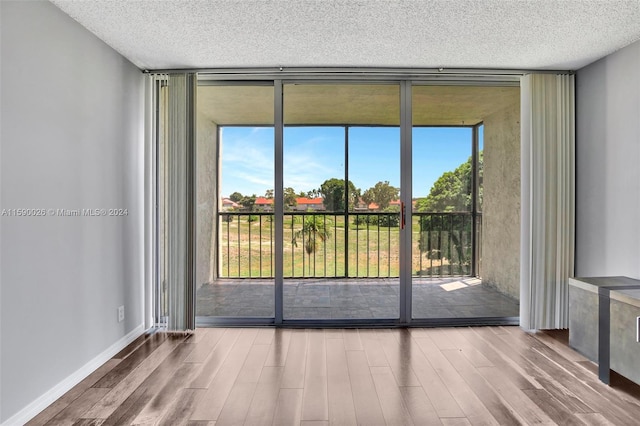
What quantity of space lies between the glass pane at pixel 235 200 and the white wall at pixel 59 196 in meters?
1.04

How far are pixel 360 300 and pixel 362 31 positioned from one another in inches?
101

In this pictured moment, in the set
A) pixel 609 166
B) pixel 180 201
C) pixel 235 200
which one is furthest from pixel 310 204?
pixel 609 166

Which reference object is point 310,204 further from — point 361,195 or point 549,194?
point 549,194

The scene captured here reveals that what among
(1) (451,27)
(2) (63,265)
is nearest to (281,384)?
(2) (63,265)

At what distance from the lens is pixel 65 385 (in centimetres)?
221

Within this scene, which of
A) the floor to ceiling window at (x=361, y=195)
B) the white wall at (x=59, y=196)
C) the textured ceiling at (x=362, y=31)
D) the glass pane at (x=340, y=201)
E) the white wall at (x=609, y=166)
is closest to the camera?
the white wall at (x=59, y=196)

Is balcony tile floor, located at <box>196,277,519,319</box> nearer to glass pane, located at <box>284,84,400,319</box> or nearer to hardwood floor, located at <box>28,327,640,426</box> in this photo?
glass pane, located at <box>284,84,400,319</box>

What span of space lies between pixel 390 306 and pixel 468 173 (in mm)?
1616

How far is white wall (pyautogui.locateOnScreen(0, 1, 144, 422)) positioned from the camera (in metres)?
1.85

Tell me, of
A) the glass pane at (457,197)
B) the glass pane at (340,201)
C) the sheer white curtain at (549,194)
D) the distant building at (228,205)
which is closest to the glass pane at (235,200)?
the distant building at (228,205)

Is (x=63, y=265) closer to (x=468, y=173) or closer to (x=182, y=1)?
(x=182, y=1)

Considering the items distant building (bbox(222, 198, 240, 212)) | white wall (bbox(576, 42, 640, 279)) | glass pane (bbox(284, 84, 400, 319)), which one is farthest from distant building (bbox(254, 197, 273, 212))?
white wall (bbox(576, 42, 640, 279))

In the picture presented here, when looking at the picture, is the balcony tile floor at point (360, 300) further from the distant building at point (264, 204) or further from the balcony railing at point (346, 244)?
the distant building at point (264, 204)

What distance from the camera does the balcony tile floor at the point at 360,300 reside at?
355 cm
